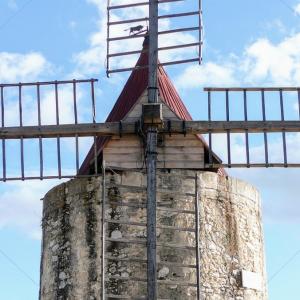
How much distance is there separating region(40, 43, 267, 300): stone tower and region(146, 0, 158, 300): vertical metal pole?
137 mm

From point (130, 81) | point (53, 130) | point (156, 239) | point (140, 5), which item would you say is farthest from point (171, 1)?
point (156, 239)

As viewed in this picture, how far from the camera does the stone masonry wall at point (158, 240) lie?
35.4ft

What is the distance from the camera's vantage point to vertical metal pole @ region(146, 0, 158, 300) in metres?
10.6

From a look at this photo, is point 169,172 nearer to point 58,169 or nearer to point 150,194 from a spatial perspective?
point 150,194

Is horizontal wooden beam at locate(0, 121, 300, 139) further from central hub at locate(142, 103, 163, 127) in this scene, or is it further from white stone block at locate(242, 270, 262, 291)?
white stone block at locate(242, 270, 262, 291)

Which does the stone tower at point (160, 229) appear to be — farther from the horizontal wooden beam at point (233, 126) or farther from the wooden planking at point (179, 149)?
the horizontal wooden beam at point (233, 126)

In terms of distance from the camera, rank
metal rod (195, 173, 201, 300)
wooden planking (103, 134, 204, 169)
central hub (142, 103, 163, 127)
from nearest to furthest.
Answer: metal rod (195, 173, 201, 300)
central hub (142, 103, 163, 127)
wooden planking (103, 134, 204, 169)

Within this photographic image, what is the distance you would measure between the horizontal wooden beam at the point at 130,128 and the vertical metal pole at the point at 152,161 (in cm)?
31

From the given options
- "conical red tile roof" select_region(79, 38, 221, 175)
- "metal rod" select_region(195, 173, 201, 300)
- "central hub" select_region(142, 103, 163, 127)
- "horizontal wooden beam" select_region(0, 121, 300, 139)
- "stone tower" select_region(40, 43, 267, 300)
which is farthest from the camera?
"conical red tile roof" select_region(79, 38, 221, 175)

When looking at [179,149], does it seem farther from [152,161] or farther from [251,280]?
[251,280]

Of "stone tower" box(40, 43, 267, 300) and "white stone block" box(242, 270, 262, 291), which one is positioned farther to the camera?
"white stone block" box(242, 270, 262, 291)

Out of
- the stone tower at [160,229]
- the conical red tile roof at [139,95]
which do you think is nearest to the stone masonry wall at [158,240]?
the stone tower at [160,229]

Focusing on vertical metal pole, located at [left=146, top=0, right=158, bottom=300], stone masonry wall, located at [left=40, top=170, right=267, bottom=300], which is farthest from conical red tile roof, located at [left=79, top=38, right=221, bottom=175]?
stone masonry wall, located at [left=40, top=170, right=267, bottom=300]

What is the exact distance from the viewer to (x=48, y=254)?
37.6 ft
